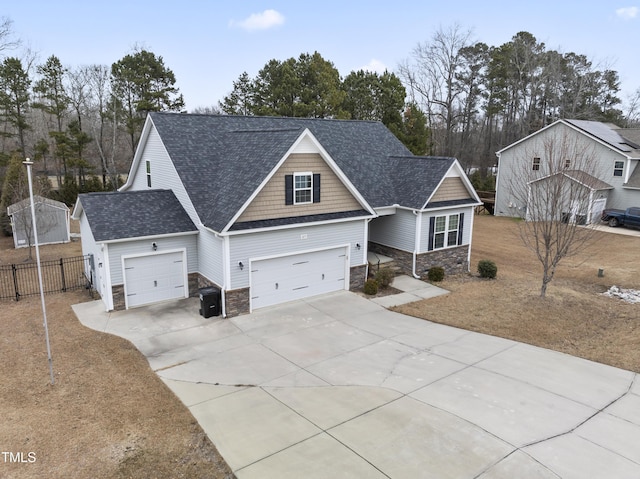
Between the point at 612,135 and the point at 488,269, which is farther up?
the point at 612,135

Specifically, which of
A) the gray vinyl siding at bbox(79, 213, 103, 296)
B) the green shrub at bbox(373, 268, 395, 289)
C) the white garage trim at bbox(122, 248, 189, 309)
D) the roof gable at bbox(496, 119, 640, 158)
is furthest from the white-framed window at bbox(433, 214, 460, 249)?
the roof gable at bbox(496, 119, 640, 158)

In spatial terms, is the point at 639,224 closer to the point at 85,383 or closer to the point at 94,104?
the point at 85,383

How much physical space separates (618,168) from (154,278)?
34994 mm

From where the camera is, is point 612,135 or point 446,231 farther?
point 612,135

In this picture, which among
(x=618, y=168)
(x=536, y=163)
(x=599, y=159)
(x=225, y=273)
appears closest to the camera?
(x=225, y=273)

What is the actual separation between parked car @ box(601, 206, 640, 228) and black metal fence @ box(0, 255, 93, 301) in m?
33.9

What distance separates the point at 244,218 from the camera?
1488cm

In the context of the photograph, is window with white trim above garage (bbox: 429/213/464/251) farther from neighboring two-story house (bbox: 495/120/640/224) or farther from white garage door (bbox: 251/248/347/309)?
neighboring two-story house (bbox: 495/120/640/224)

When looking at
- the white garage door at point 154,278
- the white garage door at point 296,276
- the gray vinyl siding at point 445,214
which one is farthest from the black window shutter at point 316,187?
the gray vinyl siding at point 445,214

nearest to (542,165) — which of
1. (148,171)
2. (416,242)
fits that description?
(416,242)

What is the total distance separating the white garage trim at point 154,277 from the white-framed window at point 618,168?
110ft

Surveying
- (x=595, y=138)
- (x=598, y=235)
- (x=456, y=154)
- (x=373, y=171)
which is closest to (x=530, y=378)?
(x=373, y=171)

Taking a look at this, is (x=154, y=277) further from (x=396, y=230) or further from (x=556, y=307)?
(x=556, y=307)

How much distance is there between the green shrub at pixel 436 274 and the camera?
19.8 meters
